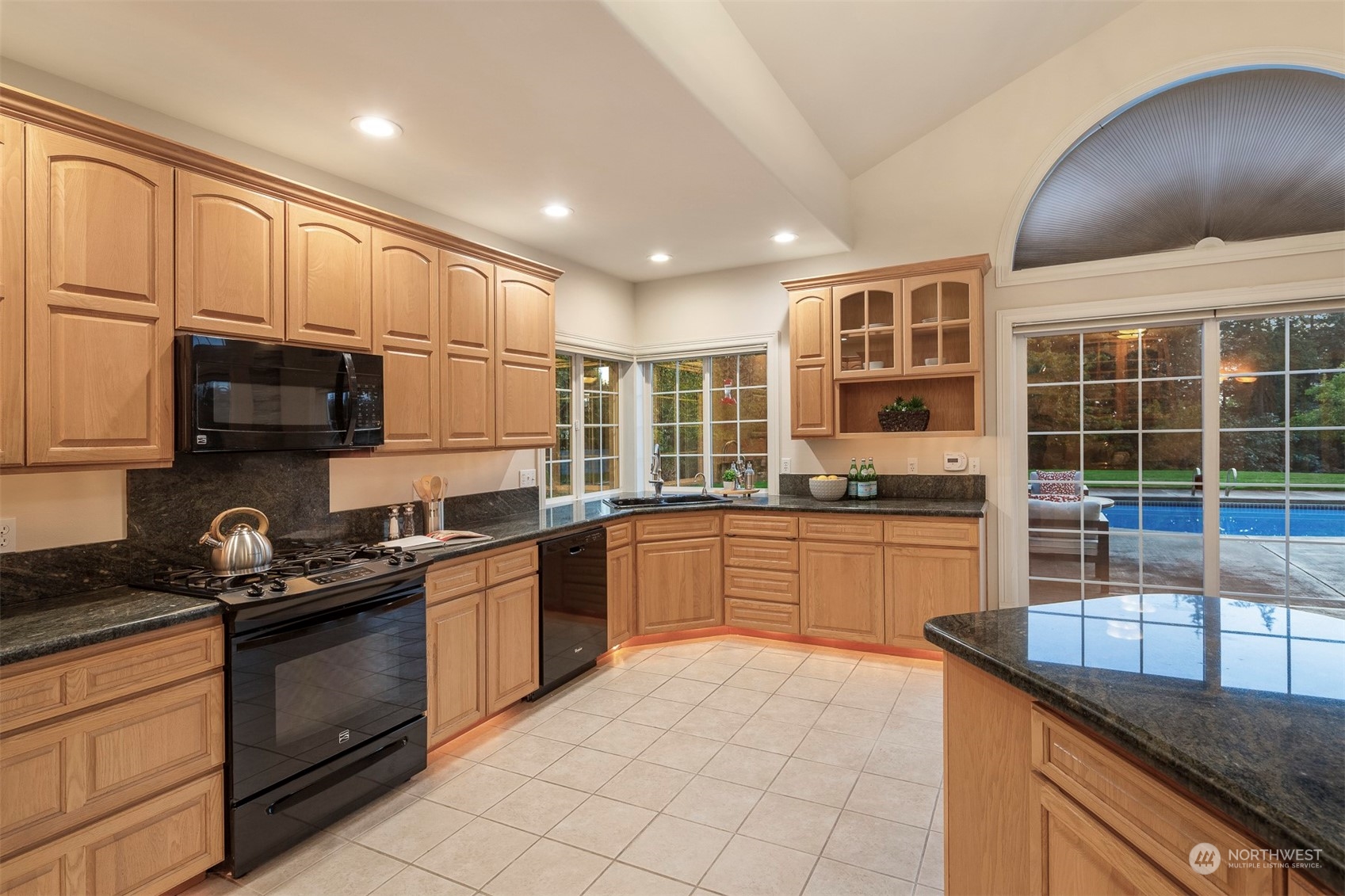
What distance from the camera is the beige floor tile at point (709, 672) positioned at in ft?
12.2

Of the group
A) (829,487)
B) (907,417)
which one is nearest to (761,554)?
(829,487)

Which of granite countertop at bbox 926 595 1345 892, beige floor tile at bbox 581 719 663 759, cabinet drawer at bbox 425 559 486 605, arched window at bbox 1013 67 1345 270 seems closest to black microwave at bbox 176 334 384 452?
cabinet drawer at bbox 425 559 486 605

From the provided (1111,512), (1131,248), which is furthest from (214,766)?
(1131,248)

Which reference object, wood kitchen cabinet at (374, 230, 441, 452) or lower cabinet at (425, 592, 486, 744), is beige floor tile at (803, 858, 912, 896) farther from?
wood kitchen cabinet at (374, 230, 441, 452)

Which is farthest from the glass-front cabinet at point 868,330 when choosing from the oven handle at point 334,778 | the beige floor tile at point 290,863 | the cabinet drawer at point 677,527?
the beige floor tile at point 290,863

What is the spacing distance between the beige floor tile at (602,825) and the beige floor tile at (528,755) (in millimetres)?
370

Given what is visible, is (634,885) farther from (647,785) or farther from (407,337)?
(407,337)

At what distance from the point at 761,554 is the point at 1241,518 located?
263 centimetres

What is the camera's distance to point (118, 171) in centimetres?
206

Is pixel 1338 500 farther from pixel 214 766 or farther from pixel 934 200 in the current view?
pixel 214 766

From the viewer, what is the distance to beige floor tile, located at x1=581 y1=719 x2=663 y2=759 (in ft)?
9.45

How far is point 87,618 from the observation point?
1.87 m

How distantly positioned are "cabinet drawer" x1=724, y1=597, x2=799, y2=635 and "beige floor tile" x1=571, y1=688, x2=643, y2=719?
1076mm

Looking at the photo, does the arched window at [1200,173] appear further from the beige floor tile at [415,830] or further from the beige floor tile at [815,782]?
the beige floor tile at [415,830]
